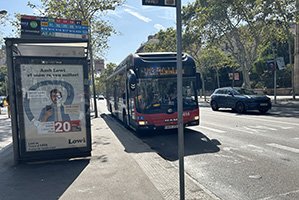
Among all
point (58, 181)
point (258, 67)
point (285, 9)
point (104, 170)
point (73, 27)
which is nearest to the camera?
point (58, 181)

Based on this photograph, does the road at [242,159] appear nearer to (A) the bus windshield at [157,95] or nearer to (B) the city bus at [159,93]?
(B) the city bus at [159,93]

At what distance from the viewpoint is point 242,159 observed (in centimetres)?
560

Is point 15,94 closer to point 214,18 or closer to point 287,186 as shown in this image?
point 287,186

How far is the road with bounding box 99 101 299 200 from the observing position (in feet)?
13.0

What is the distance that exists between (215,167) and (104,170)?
7.64ft

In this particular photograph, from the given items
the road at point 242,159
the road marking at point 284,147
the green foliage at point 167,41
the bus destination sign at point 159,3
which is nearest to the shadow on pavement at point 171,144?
the road at point 242,159

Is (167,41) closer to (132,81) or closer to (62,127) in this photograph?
(132,81)

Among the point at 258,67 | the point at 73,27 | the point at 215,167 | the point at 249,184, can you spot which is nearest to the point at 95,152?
the point at 215,167

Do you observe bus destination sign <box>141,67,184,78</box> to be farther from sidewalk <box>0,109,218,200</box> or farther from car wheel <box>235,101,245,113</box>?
car wheel <box>235,101,245,113</box>

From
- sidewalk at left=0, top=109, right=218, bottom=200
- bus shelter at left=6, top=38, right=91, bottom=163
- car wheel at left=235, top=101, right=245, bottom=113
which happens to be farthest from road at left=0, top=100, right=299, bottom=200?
car wheel at left=235, top=101, right=245, bottom=113

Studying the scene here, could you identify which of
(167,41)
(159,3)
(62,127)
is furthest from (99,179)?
(167,41)

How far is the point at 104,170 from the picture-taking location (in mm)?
4965

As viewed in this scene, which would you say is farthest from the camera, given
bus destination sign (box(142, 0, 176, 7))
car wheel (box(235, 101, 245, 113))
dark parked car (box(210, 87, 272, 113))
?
car wheel (box(235, 101, 245, 113))

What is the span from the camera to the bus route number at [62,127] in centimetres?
564
